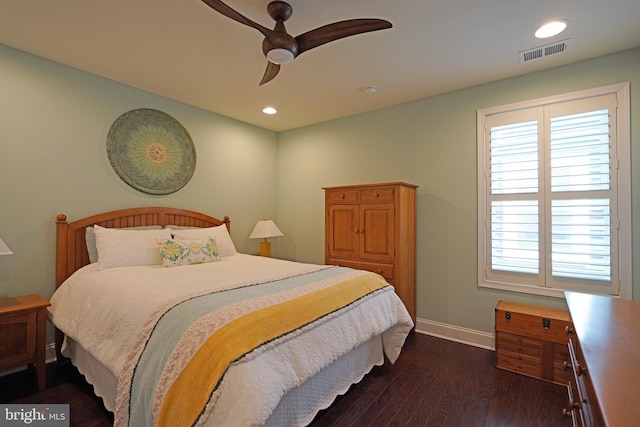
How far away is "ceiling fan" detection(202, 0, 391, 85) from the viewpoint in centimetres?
170

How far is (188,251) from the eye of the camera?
2.85m

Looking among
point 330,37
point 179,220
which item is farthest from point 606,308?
point 179,220

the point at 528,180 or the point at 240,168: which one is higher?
the point at 240,168

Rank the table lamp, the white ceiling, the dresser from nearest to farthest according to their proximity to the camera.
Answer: the dresser < the white ceiling < the table lamp

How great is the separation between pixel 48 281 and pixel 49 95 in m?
1.62

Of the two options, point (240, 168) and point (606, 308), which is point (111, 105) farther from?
point (606, 308)

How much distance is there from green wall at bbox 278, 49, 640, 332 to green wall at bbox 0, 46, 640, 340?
1 cm

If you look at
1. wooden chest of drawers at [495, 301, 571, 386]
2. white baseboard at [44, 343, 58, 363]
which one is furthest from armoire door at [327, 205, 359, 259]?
white baseboard at [44, 343, 58, 363]

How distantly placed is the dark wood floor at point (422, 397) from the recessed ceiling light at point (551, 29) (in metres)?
2.60

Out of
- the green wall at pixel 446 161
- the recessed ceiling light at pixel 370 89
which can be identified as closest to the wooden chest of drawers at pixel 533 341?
the green wall at pixel 446 161

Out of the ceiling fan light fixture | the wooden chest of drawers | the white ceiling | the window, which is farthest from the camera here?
the window

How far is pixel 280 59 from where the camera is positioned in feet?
6.21

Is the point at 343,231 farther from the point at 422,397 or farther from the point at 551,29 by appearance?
the point at 551,29

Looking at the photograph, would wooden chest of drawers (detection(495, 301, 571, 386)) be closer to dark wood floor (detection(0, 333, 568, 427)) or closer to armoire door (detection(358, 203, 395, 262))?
dark wood floor (detection(0, 333, 568, 427))
